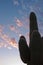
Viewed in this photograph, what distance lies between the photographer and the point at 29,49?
7215 mm

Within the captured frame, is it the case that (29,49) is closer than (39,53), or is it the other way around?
(39,53)

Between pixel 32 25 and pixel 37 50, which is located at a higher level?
pixel 32 25

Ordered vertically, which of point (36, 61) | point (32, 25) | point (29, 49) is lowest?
point (36, 61)

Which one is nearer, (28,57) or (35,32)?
(35,32)

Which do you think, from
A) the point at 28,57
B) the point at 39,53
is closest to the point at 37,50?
the point at 39,53

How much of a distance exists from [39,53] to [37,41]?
0.44m

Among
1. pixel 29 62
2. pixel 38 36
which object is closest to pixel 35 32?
pixel 38 36

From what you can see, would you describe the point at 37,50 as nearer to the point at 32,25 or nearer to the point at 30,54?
the point at 30,54

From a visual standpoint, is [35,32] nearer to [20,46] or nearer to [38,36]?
[38,36]

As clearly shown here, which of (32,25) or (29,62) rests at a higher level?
(32,25)

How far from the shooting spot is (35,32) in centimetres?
668

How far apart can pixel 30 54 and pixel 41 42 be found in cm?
68

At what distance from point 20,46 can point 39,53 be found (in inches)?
32.2

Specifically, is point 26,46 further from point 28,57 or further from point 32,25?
point 32,25
